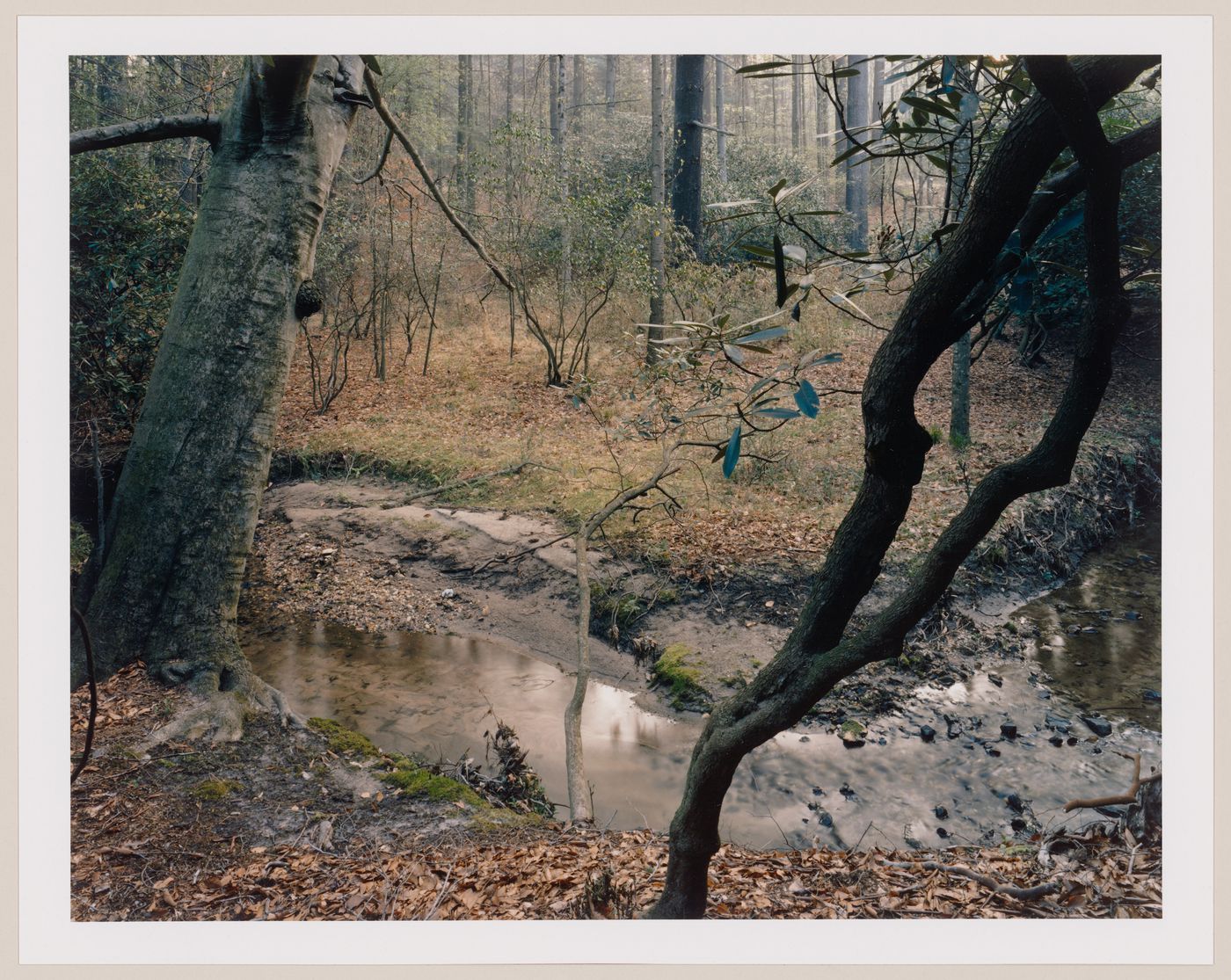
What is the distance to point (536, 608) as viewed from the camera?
6.72 metres

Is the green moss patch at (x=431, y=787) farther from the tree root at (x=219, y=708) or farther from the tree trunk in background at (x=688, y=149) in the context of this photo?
the tree trunk in background at (x=688, y=149)

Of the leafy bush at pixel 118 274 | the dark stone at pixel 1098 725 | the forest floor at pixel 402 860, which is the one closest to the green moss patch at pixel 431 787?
the forest floor at pixel 402 860

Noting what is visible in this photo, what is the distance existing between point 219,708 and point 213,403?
1506mm

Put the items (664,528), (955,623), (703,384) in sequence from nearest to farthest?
(703,384) < (955,623) < (664,528)

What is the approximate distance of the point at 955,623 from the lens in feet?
19.6

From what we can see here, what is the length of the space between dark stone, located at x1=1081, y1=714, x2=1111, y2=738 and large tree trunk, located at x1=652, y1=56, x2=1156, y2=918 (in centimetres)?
368

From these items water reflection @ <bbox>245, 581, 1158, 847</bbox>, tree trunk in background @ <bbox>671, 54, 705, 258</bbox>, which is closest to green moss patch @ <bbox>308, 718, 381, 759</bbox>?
water reflection @ <bbox>245, 581, 1158, 847</bbox>

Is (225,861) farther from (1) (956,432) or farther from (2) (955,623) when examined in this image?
(1) (956,432)

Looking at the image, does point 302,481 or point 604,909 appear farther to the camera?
point 302,481

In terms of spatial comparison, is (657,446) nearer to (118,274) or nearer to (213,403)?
(118,274)

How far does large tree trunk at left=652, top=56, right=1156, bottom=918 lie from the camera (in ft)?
5.79
